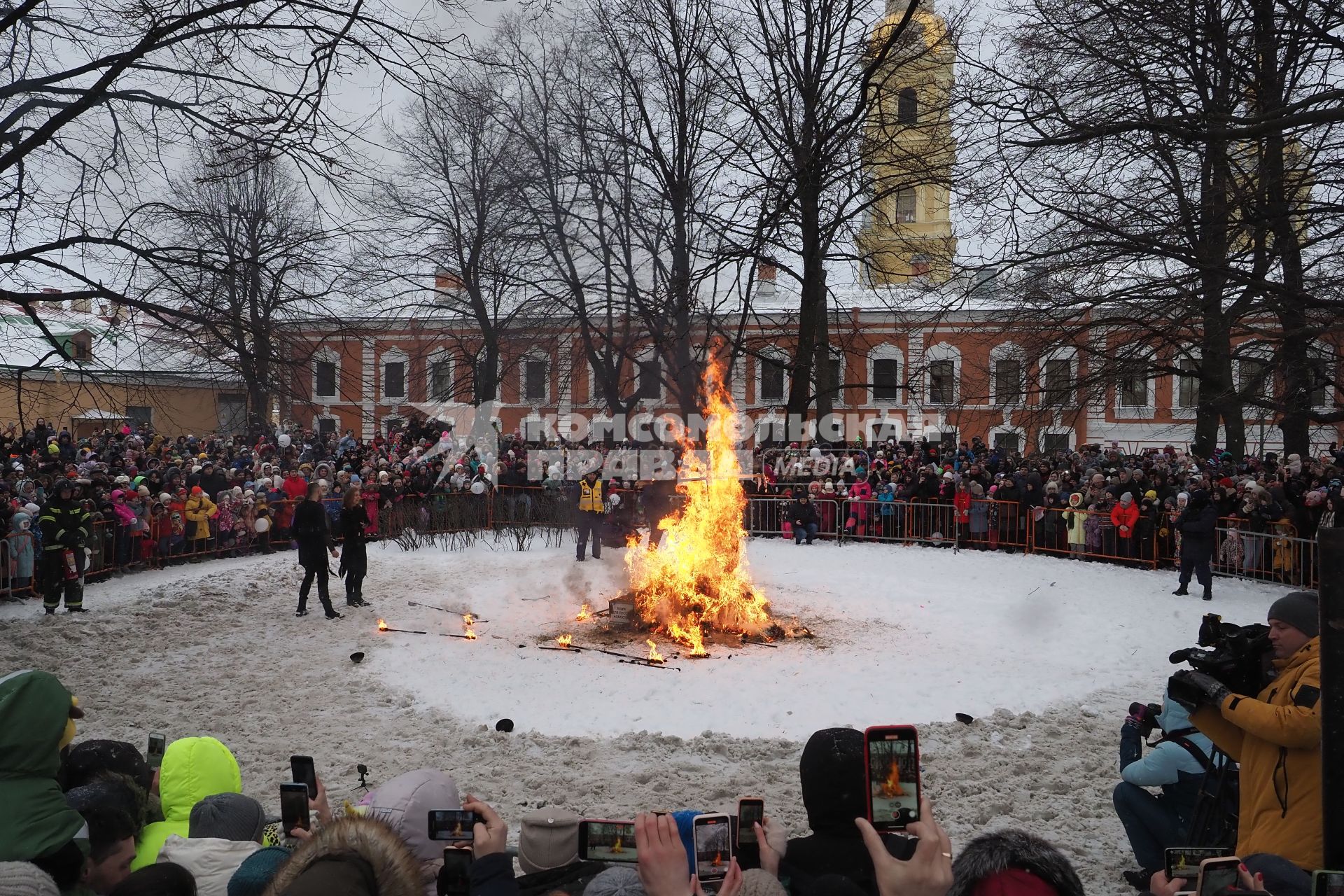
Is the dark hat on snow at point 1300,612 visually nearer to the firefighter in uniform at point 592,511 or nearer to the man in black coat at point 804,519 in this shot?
the firefighter in uniform at point 592,511

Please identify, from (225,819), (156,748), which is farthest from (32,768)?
(156,748)

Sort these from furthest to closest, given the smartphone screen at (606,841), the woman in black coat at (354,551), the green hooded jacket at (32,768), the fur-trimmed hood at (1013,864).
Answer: the woman in black coat at (354,551), the green hooded jacket at (32,768), the smartphone screen at (606,841), the fur-trimmed hood at (1013,864)

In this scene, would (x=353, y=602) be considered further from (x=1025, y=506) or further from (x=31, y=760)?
(x=1025, y=506)

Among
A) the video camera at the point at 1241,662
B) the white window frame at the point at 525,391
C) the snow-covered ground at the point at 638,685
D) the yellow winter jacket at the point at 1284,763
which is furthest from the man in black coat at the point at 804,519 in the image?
the white window frame at the point at 525,391

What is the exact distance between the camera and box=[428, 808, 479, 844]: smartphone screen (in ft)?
10.1

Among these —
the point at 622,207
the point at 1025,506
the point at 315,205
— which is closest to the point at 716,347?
the point at 622,207

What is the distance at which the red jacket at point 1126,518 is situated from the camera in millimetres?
16703

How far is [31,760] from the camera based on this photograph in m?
3.28

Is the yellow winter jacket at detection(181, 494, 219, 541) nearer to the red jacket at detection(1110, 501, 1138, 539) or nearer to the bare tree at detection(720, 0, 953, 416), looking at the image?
the bare tree at detection(720, 0, 953, 416)

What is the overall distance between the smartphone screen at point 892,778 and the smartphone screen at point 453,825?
1317 millimetres

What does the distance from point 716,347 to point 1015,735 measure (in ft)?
57.3

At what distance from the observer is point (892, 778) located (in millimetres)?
2840

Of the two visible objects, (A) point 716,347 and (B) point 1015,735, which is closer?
(B) point 1015,735

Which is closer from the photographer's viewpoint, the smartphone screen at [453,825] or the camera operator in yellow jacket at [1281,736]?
the smartphone screen at [453,825]
